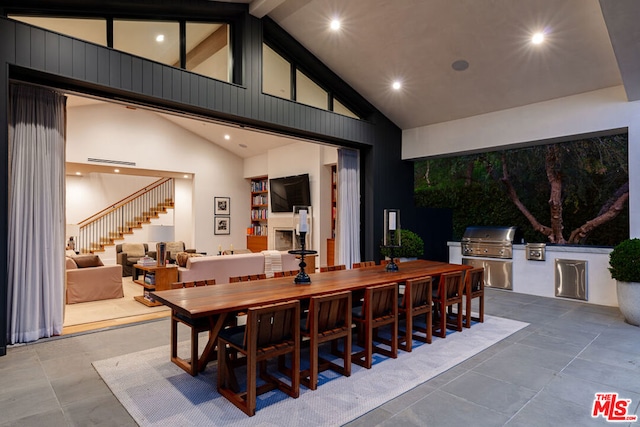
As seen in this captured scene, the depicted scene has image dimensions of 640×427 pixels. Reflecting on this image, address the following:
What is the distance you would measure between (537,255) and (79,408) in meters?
6.14

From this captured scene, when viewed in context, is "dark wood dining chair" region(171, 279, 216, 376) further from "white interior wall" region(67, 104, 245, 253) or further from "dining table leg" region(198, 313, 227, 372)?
"white interior wall" region(67, 104, 245, 253)

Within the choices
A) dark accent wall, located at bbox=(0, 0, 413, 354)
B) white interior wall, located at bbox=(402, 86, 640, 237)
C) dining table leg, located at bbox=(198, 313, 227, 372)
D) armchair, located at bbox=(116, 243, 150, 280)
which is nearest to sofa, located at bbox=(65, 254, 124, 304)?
dark accent wall, located at bbox=(0, 0, 413, 354)

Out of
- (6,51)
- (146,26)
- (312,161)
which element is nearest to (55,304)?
(6,51)

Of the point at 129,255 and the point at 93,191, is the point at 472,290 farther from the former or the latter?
the point at 93,191

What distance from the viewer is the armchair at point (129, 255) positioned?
8117 mm

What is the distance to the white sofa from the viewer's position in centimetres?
526

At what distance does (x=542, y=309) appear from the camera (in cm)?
502

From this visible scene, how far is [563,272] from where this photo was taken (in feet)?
18.5

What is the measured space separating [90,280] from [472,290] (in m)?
5.33

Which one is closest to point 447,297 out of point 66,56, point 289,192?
point 66,56

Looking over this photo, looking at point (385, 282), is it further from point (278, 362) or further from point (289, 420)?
point (289, 420)

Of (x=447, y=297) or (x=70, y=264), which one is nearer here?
(x=447, y=297)

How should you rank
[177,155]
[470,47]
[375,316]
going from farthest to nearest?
[177,155], [470,47], [375,316]

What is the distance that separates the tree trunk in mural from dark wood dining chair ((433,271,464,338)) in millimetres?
4164
